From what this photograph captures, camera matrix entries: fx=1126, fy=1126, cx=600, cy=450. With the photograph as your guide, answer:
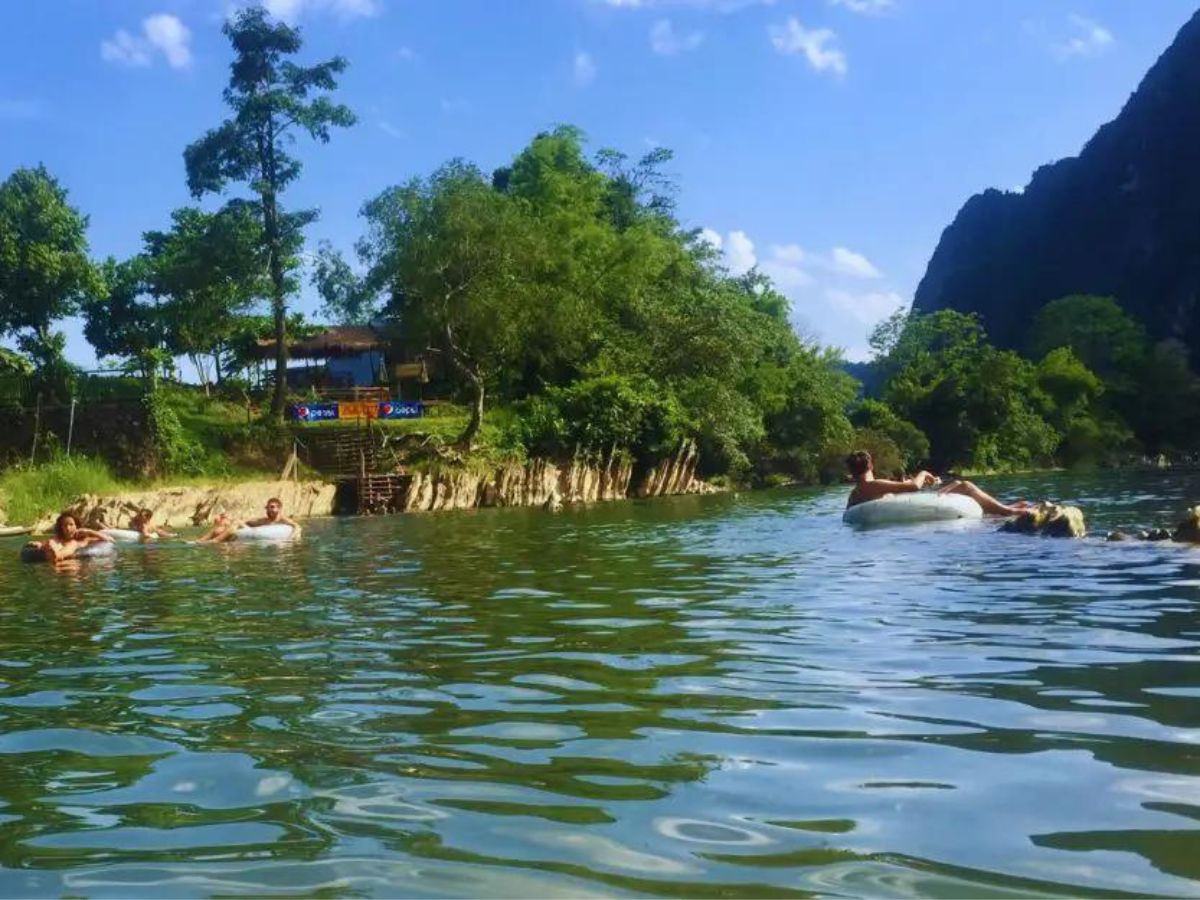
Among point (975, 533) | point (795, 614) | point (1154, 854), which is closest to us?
point (1154, 854)

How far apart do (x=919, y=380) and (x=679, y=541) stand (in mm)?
51875

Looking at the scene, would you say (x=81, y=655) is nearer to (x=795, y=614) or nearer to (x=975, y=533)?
(x=795, y=614)

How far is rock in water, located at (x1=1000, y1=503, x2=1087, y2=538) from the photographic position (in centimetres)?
1375

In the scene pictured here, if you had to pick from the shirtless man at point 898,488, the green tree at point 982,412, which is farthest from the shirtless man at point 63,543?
the green tree at point 982,412

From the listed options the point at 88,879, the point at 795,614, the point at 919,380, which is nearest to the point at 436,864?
the point at 88,879

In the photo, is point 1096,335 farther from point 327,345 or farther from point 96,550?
point 96,550

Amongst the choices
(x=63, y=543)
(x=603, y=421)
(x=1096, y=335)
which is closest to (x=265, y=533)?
(x=63, y=543)

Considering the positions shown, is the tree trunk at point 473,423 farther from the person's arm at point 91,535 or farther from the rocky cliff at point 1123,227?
the rocky cliff at point 1123,227

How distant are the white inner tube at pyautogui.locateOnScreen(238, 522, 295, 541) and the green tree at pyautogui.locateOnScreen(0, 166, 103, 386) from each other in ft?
79.2

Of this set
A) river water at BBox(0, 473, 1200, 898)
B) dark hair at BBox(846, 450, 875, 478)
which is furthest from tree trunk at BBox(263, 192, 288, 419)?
river water at BBox(0, 473, 1200, 898)

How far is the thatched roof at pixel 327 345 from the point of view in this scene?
54.1 metres

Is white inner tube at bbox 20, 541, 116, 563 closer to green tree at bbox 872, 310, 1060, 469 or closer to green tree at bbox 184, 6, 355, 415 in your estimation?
green tree at bbox 184, 6, 355, 415

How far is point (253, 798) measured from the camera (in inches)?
160

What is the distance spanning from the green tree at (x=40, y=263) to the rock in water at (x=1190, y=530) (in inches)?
1484
